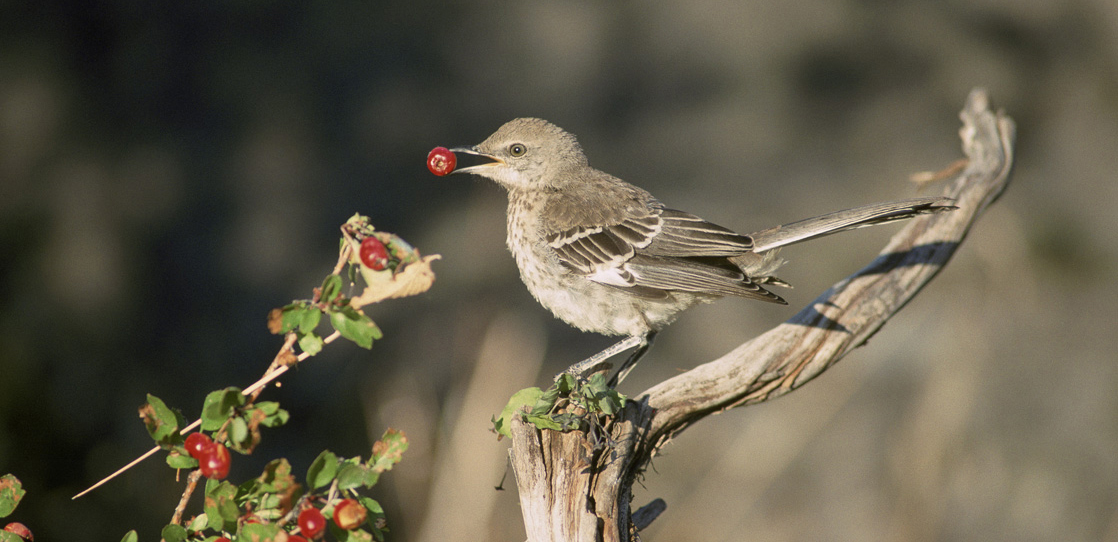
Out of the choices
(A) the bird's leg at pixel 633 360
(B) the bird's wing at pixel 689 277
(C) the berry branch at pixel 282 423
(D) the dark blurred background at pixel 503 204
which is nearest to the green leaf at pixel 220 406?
(C) the berry branch at pixel 282 423

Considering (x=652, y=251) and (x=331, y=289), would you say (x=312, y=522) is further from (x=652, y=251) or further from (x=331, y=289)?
(x=652, y=251)

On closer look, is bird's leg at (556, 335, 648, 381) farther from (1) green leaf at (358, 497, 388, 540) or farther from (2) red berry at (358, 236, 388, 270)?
(2) red berry at (358, 236, 388, 270)

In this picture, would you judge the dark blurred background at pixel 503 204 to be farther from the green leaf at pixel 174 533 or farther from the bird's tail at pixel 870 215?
the green leaf at pixel 174 533

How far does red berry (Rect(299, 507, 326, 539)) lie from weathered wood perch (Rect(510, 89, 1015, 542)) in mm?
1012

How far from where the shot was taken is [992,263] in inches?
208

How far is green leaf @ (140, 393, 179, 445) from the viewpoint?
139cm

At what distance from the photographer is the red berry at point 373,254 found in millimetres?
1417

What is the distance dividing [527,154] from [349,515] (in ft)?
8.81

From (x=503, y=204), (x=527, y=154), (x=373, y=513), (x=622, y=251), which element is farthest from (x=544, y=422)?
(x=503, y=204)

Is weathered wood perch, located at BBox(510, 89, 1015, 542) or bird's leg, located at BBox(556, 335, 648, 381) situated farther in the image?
bird's leg, located at BBox(556, 335, 648, 381)

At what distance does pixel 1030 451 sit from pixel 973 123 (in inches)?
108

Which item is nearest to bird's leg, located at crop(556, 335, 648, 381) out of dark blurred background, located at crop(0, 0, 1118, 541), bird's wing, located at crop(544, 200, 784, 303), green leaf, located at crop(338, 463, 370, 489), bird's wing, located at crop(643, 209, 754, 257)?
bird's wing, located at crop(544, 200, 784, 303)

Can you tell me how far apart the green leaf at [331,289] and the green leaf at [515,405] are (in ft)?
3.60

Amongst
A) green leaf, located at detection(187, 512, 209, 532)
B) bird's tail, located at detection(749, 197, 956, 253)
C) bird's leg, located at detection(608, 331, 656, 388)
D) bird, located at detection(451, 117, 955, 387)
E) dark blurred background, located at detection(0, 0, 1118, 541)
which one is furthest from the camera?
dark blurred background, located at detection(0, 0, 1118, 541)
